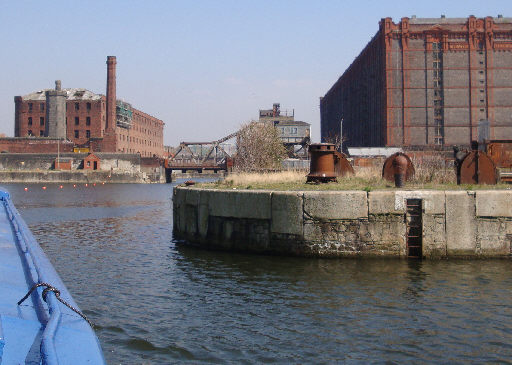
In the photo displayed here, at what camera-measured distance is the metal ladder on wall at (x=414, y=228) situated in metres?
12.8

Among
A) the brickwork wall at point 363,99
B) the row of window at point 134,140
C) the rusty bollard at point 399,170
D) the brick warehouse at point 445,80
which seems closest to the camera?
the rusty bollard at point 399,170

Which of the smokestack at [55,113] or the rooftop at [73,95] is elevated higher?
the rooftop at [73,95]

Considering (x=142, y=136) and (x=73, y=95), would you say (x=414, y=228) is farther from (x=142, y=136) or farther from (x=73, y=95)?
(x=142, y=136)

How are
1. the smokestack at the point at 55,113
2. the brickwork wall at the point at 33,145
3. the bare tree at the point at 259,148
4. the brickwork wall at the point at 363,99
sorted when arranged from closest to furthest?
the bare tree at the point at 259,148 < the brickwork wall at the point at 363,99 < the brickwork wall at the point at 33,145 < the smokestack at the point at 55,113

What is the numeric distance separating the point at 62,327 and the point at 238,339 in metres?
4.35

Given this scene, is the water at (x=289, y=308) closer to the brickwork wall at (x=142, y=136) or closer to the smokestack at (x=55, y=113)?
the smokestack at (x=55, y=113)

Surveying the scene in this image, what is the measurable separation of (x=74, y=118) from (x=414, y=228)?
299 ft

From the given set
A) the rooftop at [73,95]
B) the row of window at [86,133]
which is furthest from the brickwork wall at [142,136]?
the rooftop at [73,95]

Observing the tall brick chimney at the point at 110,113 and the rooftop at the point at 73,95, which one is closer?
the tall brick chimney at the point at 110,113

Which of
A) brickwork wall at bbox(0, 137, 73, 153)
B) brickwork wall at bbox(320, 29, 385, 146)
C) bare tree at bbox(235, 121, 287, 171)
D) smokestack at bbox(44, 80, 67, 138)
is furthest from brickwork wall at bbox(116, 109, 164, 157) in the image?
bare tree at bbox(235, 121, 287, 171)

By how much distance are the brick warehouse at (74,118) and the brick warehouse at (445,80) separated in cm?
5264

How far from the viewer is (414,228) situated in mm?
12805

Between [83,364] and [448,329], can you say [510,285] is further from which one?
[83,364]

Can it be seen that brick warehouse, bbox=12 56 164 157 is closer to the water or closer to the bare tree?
Result: the bare tree
